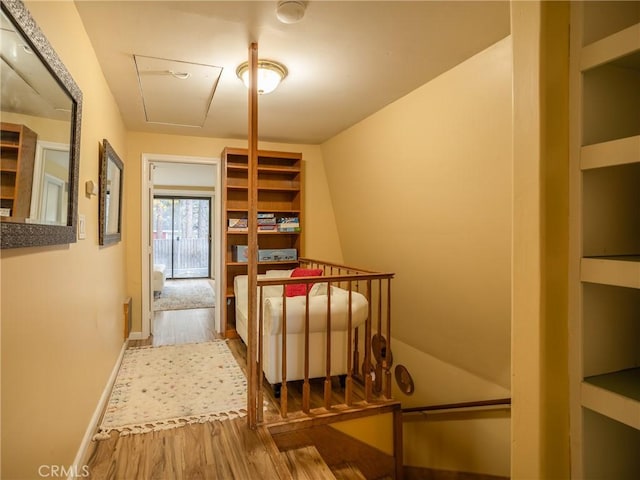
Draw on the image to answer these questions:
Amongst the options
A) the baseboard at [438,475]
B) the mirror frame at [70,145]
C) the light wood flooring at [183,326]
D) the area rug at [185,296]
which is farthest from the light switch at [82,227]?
the area rug at [185,296]

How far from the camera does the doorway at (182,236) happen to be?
9.00 meters

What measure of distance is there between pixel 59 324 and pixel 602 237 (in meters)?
1.94

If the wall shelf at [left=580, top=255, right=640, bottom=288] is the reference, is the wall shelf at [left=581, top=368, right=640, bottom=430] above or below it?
below

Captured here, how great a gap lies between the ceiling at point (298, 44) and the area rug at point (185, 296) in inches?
146

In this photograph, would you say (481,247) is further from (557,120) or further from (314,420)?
(557,120)

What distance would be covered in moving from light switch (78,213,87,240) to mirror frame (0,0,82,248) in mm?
191

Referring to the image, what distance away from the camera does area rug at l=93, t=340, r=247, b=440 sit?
235 centimetres

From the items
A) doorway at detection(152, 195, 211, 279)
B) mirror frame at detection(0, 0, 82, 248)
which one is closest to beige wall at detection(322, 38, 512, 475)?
mirror frame at detection(0, 0, 82, 248)

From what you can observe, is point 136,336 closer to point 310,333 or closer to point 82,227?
point 310,333

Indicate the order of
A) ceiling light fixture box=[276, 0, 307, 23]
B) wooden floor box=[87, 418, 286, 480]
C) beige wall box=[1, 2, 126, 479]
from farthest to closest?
wooden floor box=[87, 418, 286, 480] < ceiling light fixture box=[276, 0, 307, 23] < beige wall box=[1, 2, 126, 479]

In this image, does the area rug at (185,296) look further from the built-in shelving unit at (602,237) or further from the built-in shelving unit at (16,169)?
the built-in shelving unit at (602,237)

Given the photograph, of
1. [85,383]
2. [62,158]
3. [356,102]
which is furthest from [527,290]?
[356,102]

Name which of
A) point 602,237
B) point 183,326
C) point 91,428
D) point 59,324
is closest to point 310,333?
point 91,428

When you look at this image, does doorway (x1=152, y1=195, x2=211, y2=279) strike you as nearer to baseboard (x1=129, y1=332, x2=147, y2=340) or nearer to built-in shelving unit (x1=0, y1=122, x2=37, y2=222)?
baseboard (x1=129, y1=332, x2=147, y2=340)
